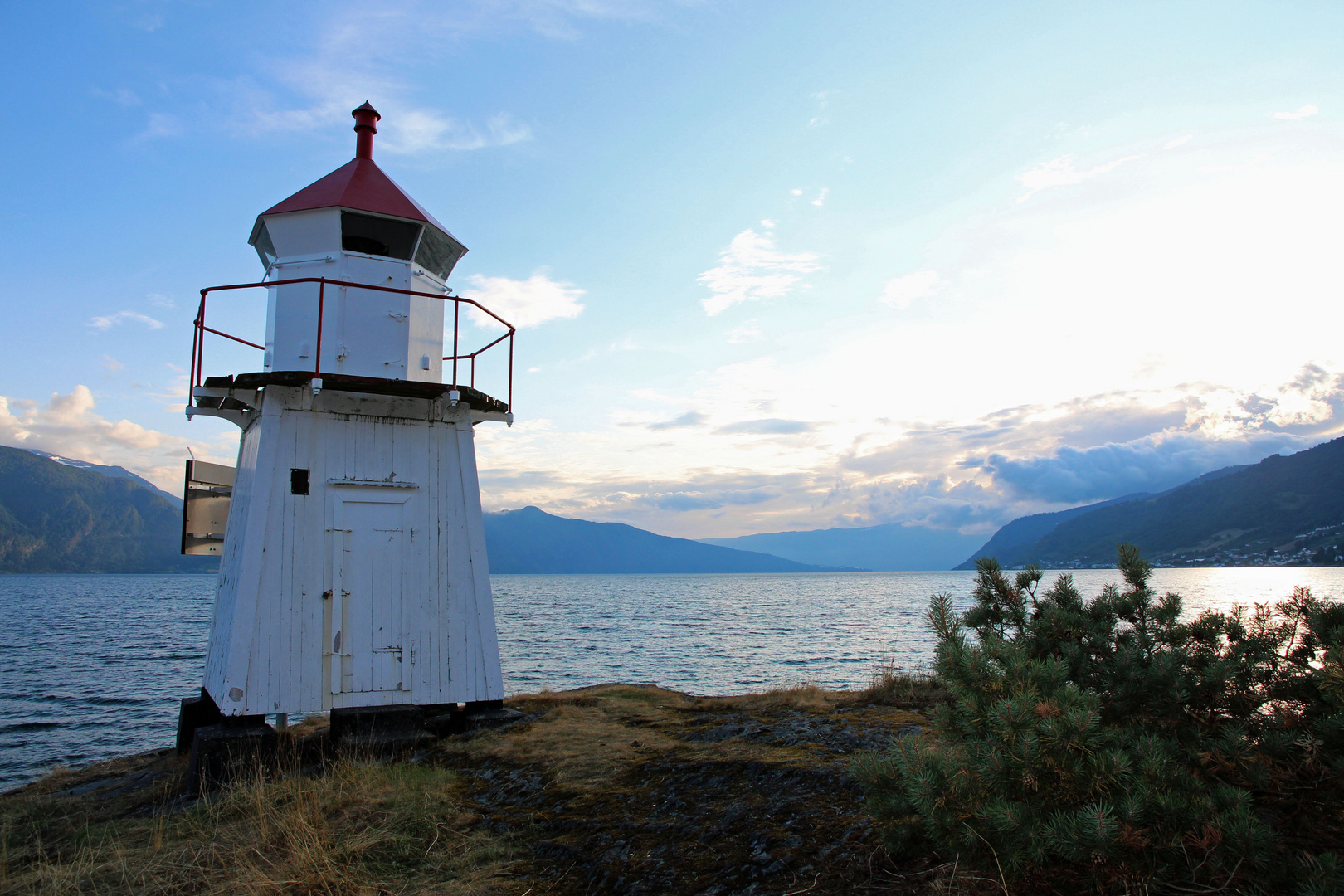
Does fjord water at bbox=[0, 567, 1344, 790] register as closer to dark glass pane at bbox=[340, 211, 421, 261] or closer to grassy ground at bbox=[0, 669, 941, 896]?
grassy ground at bbox=[0, 669, 941, 896]

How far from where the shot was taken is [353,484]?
35.0 feet

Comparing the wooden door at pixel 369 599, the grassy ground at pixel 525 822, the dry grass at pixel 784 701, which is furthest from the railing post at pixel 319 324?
the dry grass at pixel 784 701

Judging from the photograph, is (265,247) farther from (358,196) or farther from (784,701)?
(784,701)

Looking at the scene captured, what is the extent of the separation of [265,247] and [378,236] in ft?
6.62

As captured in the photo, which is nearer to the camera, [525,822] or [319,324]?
[525,822]

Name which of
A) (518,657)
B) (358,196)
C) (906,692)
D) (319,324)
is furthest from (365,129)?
(518,657)

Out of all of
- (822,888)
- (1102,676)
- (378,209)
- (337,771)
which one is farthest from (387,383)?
(1102,676)

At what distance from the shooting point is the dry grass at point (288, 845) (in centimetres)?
572

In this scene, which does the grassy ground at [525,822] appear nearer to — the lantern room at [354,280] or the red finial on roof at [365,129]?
the lantern room at [354,280]

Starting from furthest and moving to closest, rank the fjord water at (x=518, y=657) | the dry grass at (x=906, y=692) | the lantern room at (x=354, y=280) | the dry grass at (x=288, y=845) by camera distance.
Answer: the fjord water at (x=518, y=657)
the dry grass at (x=906, y=692)
the lantern room at (x=354, y=280)
the dry grass at (x=288, y=845)

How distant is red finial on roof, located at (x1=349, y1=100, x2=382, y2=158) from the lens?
1233cm

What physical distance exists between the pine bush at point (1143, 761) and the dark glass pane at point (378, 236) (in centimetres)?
981

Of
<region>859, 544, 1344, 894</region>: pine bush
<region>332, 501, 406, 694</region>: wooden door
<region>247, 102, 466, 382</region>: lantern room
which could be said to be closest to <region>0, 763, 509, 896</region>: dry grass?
<region>332, 501, 406, 694</region>: wooden door

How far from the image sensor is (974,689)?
13.5 feet
